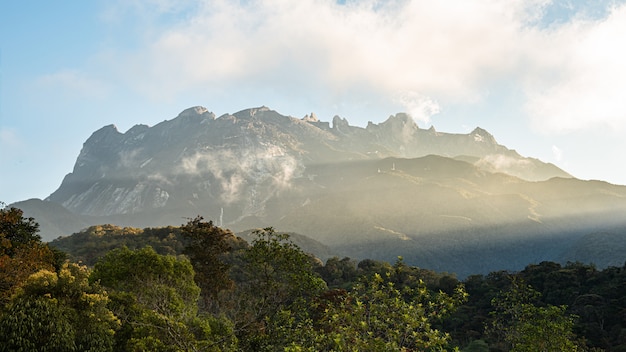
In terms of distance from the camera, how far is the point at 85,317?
23.2 m

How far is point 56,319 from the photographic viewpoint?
68.1 feet

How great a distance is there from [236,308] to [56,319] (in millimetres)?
21546

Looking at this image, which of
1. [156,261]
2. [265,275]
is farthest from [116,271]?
[265,275]

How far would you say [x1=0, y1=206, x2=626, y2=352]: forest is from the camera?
15.1 metres

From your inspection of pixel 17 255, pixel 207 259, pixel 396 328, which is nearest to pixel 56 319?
pixel 396 328

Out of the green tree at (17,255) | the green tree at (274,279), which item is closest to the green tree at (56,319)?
the green tree at (274,279)

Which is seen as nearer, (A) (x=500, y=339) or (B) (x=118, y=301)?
A: (B) (x=118, y=301)

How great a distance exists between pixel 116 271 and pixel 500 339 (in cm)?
5440

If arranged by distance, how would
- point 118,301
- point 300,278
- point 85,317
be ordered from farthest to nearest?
point 118,301
point 300,278
point 85,317

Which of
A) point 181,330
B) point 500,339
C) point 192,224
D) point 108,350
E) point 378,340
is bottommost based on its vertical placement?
point 500,339

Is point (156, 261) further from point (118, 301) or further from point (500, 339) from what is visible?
point (500, 339)

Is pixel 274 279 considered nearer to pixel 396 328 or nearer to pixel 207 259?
pixel 396 328

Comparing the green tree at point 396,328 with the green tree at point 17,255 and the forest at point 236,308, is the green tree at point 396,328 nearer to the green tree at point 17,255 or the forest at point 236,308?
the forest at point 236,308

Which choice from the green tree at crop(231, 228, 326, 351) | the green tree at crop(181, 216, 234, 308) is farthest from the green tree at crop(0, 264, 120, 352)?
the green tree at crop(181, 216, 234, 308)
